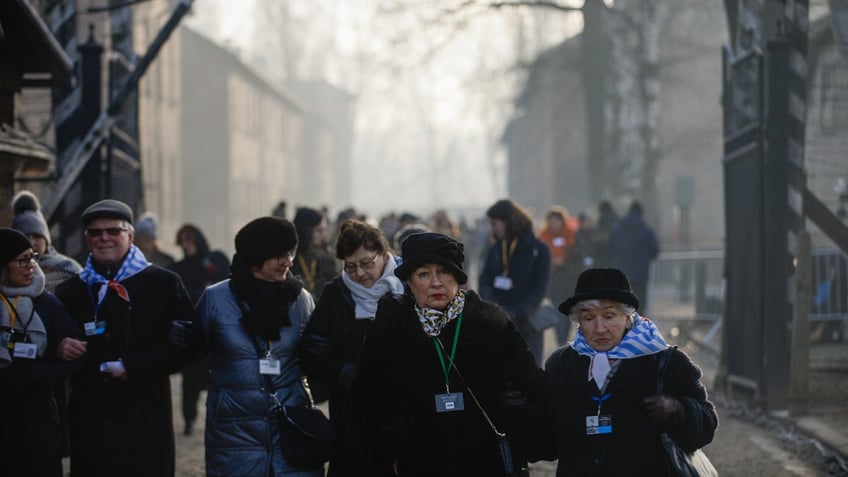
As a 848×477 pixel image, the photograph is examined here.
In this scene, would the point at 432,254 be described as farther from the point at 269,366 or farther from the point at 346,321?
the point at 346,321

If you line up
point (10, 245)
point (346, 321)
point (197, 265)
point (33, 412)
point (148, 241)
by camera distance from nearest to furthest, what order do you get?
point (33, 412) → point (10, 245) → point (346, 321) → point (197, 265) → point (148, 241)

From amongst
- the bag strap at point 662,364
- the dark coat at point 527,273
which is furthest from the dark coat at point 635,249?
the bag strap at point 662,364

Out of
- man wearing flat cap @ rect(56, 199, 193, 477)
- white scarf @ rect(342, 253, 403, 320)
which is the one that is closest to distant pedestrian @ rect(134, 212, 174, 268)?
man wearing flat cap @ rect(56, 199, 193, 477)

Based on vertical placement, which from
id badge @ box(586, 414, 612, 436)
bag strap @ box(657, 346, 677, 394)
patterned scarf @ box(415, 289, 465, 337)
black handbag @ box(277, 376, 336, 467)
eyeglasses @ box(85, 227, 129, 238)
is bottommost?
black handbag @ box(277, 376, 336, 467)

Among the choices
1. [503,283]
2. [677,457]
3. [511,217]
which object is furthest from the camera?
[503,283]

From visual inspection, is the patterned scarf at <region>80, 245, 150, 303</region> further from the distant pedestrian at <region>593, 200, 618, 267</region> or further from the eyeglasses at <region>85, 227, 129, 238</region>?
the distant pedestrian at <region>593, 200, 618, 267</region>

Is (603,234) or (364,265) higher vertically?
(603,234)

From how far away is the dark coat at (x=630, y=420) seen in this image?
Result: 455 cm

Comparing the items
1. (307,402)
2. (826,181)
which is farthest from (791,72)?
(307,402)

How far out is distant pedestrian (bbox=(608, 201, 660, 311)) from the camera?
615 inches

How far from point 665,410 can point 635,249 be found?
1140 centimetres

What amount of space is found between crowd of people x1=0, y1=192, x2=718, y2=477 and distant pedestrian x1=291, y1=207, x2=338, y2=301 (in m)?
2.02

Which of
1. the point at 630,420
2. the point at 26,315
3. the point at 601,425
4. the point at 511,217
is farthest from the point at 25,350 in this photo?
the point at 511,217

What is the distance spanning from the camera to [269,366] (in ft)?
18.2
